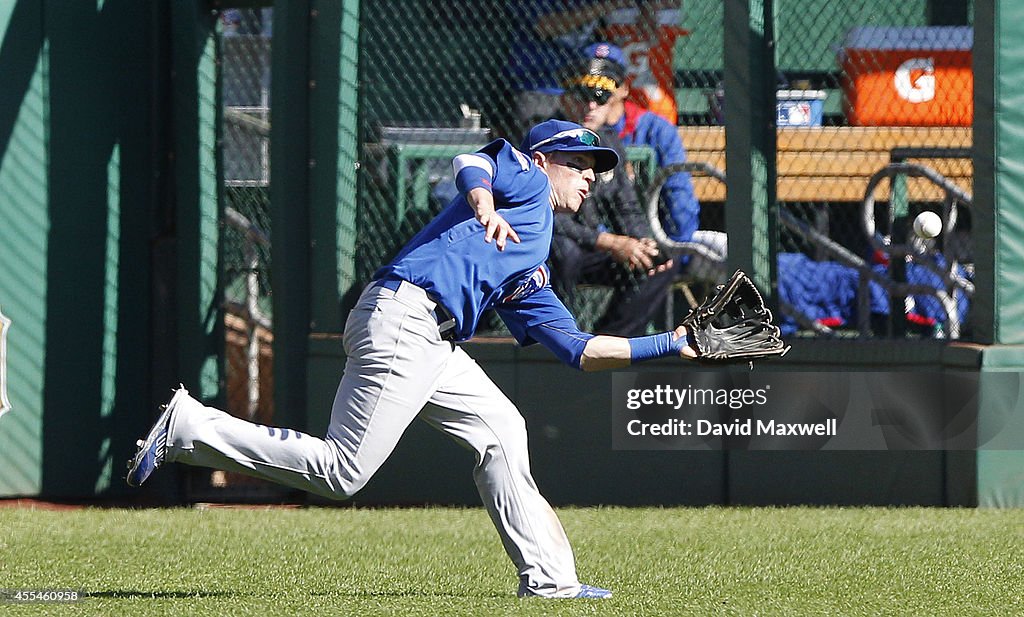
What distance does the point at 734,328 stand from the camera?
4914 mm

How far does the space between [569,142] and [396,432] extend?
3.33 ft

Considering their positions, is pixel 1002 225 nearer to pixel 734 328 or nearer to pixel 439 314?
pixel 734 328

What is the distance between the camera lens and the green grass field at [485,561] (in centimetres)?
473

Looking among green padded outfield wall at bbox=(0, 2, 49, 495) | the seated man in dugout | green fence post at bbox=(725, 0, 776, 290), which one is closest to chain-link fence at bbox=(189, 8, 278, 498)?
green padded outfield wall at bbox=(0, 2, 49, 495)

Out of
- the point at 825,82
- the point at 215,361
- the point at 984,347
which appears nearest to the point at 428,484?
the point at 215,361

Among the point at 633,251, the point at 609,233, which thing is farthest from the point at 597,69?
the point at 633,251

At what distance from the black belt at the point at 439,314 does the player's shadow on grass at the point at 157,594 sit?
106 cm

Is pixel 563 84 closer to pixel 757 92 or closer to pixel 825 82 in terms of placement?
pixel 757 92

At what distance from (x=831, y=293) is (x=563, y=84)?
5.75 ft

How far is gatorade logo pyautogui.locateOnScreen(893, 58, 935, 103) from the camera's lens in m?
8.59

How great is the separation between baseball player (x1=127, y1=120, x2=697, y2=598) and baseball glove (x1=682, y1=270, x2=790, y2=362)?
6 centimetres

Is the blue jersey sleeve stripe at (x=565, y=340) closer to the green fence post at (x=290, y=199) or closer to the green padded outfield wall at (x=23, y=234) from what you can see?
the green fence post at (x=290, y=199)

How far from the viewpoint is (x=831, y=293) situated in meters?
8.27

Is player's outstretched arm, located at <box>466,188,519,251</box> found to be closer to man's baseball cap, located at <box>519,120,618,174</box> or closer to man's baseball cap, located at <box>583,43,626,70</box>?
man's baseball cap, located at <box>519,120,618,174</box>
